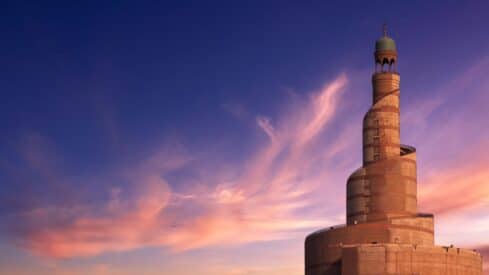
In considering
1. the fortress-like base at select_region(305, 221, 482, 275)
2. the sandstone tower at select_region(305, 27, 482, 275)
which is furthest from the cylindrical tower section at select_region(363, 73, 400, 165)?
the fortress-like base at select_region(305, 221, 482, 275)

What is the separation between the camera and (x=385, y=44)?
126 meters

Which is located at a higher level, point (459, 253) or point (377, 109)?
point (377, 109)

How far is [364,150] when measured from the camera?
122688 mm

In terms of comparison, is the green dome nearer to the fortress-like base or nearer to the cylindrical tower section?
the cylindrical tower section

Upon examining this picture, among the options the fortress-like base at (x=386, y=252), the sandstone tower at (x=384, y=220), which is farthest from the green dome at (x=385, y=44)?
the fortress-like base at (x=386, y=252)

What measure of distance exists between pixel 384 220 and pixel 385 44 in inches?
971

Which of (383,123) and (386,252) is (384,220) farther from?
(383,123)

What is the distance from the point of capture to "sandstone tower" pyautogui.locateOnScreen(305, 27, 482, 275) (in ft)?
361

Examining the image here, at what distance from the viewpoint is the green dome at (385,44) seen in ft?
412

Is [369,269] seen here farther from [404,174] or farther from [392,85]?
[392,85]

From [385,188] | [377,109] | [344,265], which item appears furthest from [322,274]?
[377,109]

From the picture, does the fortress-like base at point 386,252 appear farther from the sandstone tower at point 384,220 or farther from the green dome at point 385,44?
the green dome at point 385,44

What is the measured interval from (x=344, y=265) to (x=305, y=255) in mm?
10606

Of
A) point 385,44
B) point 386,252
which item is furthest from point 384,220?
point 385,44
